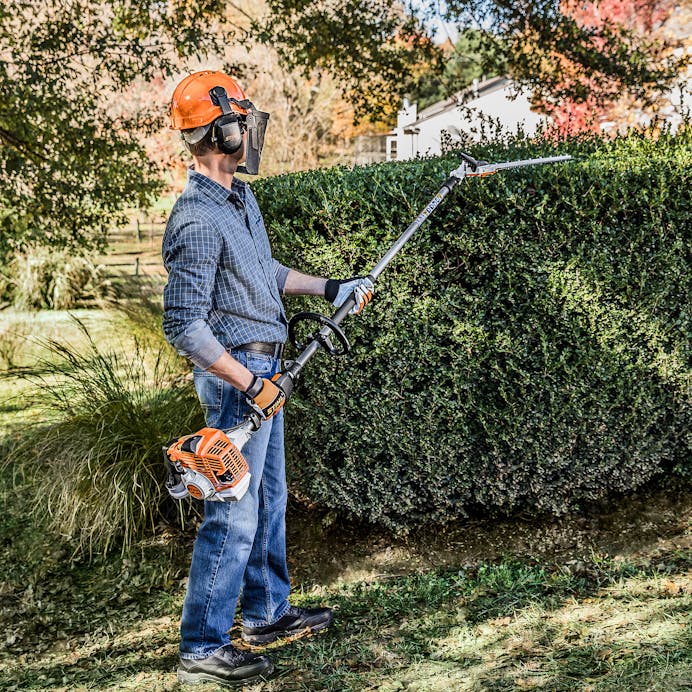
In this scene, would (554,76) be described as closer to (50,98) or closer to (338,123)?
(50,98)

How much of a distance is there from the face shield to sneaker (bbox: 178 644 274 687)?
1.93 metres

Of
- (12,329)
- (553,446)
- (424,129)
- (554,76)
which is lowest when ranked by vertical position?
(553,446)

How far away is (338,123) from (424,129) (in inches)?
375

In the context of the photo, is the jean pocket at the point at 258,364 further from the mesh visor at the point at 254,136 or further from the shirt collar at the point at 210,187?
the mesh visor at the point at 254,136

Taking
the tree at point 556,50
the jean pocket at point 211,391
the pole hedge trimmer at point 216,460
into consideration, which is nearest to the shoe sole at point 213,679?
the pole hedge trimmer at point 216,460

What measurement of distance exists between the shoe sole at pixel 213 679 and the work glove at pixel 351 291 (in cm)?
150

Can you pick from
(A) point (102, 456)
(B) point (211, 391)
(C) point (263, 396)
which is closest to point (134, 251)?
(A) point (102, 456)

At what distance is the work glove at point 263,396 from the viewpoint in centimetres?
277

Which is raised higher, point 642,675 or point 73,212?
point 73,212

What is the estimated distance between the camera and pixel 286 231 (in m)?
3.87

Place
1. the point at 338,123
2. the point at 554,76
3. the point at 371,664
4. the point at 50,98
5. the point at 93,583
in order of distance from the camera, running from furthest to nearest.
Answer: the point at 338,123, the point at 554,76, the point at 50,98, the point at 93,583, the point at 371,664

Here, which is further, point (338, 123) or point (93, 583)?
point (338, 123)

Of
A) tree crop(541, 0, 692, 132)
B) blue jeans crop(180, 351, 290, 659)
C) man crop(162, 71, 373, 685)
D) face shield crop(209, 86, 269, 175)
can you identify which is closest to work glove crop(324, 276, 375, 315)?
man crop(162, 71, 373, 685)

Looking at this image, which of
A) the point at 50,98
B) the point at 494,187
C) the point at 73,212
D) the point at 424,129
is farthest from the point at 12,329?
the point at 424,129
